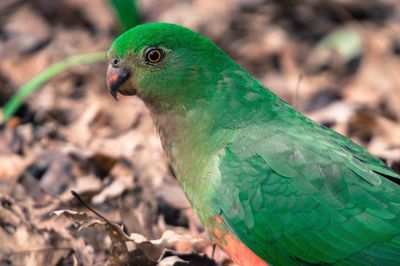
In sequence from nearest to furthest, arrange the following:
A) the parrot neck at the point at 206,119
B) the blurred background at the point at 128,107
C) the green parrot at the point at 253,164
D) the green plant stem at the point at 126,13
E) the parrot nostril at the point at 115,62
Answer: the green parrot at the point at 253,164 → the parrot neck at the point at 206,119 → the parrot nostril at the point at 115,62 → the blurred background at the point at 128,107 → the green plant stem at the point at 126,13

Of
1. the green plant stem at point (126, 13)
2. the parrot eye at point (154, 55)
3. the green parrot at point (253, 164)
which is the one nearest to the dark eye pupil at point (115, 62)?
the green parrot at point (253, 164)

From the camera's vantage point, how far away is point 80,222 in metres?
3.70

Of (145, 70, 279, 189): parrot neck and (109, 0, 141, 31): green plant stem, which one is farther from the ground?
(145, 70, 279, 189): parrot neck

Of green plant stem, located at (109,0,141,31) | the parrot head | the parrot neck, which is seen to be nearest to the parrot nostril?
the parrot head

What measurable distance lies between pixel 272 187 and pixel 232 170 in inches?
8.1

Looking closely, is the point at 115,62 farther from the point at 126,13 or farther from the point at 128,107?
the point at 126,13

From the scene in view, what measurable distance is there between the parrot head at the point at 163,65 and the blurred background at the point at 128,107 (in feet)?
2.44

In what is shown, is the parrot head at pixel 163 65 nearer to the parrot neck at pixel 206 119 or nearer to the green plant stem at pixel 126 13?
the parrot neck at pixel 206 119

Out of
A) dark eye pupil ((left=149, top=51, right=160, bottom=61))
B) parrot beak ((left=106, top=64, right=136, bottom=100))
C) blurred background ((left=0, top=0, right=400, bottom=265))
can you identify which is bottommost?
blurred background ((left=0, top=0, right=400, bottom=265))

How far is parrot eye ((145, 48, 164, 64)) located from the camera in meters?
3.63

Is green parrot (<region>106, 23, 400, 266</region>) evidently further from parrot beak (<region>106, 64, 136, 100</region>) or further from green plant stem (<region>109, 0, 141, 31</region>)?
green plant stem (<region>109, 0, 141, 31</region>)

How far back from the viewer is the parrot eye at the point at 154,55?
Result: 11.9 ft

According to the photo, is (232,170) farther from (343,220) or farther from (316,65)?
(316,65)

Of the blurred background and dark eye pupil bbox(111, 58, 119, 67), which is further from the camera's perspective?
the blurred background
